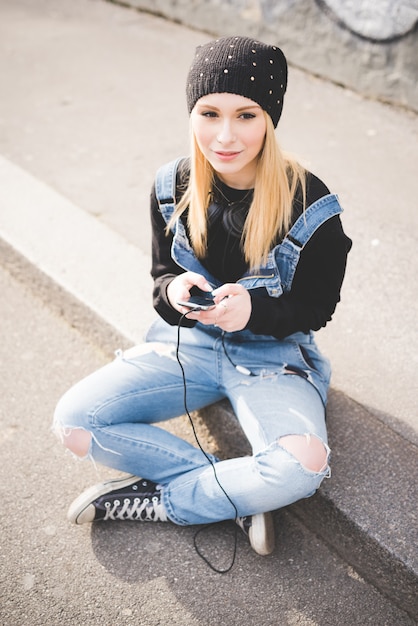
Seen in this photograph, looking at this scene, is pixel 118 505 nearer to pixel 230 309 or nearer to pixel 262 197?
pixel 230 309

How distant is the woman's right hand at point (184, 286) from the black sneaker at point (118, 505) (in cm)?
67

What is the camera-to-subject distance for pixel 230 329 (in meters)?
2.18

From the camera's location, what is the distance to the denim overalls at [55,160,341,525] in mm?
2168

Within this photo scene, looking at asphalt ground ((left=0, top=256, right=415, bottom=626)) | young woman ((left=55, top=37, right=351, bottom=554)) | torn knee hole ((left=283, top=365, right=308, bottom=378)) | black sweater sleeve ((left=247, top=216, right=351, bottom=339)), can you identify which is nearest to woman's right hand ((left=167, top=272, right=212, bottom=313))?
young woman ((left=55, top=37, right=351, bottom=554))

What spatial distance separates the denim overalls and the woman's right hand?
19cm

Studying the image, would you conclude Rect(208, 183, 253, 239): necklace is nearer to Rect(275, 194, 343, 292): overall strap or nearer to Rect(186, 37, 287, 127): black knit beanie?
Rect(275, 194, 343, 292): overall strap

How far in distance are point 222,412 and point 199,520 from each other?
17.0 inches

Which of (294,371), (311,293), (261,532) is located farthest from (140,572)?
(311,293)

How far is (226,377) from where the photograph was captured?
239 cm

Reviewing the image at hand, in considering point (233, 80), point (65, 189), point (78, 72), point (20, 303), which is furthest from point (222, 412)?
point (78, 72)

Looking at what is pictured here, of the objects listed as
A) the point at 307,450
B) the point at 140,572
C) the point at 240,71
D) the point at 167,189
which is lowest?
the point at 140,572

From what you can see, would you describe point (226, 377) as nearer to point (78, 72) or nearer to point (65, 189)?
point (65, 189)

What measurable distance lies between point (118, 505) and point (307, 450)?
0.70 m

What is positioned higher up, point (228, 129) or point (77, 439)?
point (228, 129)
